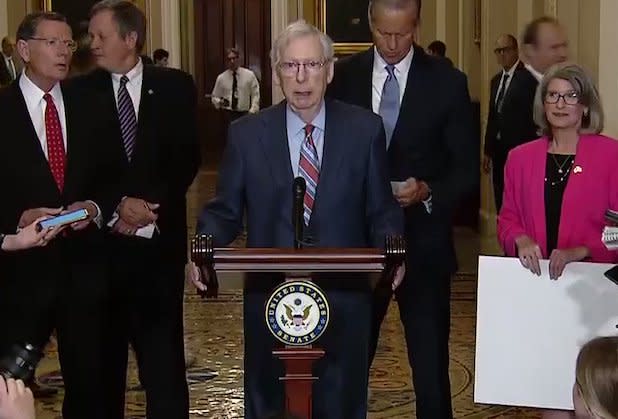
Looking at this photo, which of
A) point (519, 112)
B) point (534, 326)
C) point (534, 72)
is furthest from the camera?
point (519, 112)

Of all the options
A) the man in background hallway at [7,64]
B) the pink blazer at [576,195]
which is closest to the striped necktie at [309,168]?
the pink blazer at [576,195]

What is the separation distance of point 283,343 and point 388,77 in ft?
5.13

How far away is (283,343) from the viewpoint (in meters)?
3.15

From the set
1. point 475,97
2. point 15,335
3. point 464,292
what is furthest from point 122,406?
point 475,97

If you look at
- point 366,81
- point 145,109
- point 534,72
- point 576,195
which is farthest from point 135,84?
point 534,72

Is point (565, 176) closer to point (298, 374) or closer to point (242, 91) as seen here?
point (298, 374)

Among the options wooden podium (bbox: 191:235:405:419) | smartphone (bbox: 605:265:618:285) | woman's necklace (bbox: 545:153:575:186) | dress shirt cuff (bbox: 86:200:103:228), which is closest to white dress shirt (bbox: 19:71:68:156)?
dress shirt cuff (bbox: 86:200:103:228)

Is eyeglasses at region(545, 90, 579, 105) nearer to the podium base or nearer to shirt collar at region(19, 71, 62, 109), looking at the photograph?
the podium base

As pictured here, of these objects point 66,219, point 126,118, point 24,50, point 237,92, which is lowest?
point 66,219

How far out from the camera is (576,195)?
417cm

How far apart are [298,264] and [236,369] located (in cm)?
347

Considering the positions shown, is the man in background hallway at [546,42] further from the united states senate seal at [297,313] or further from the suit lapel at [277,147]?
the united states senate seal at [297,313]

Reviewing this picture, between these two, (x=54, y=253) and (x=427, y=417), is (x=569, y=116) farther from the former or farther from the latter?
(x=54, y=253)

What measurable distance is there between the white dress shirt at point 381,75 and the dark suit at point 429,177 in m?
0.02
